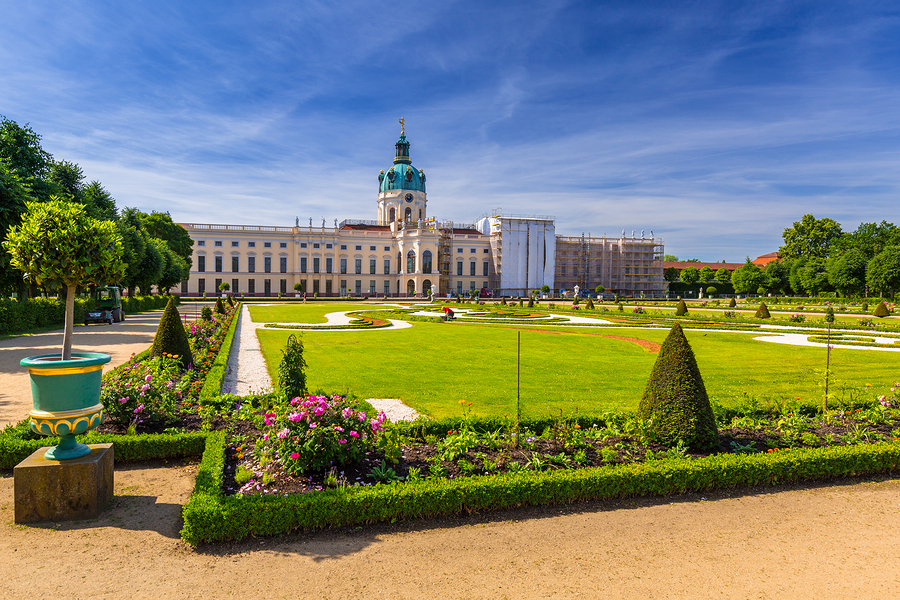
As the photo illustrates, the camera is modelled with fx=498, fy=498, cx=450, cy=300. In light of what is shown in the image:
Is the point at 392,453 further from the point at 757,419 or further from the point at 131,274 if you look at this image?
the point at 131,274

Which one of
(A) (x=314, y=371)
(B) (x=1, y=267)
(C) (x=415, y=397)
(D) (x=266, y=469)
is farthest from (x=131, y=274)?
(D) (x=266, y=469)

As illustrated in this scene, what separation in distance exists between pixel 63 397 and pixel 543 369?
909 cm

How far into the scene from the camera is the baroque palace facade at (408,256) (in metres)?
71.5

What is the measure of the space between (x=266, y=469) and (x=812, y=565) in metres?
4.74

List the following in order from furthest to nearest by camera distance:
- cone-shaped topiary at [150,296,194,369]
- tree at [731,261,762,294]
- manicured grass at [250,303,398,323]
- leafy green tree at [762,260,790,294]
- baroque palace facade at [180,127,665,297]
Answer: baroque palace facade at [180,127,665,297], tree at [731,261,762,294], leafy green tree at [762,260,790,294], manicured grass at [250,303,398,323], cone-shaped topiary at [150,296,194,369]

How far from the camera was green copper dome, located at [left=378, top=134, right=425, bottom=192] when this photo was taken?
81688 mm

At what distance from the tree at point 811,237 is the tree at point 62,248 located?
3218 inches

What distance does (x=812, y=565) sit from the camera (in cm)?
382

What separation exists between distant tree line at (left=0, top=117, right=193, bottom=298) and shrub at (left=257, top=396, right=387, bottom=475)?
2601mm

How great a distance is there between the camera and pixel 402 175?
81.9m

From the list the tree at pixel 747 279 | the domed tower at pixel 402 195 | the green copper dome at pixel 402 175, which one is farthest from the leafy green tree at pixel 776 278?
the green copper dome at pixel 402 175

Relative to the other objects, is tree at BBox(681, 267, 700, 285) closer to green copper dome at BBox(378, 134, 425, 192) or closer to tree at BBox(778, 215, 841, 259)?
tree at BBox(778, 215, 841, 259)

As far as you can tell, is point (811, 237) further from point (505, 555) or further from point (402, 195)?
point (505, 555)

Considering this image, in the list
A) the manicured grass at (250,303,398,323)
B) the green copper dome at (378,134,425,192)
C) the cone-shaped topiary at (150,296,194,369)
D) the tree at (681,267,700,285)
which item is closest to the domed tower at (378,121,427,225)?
the green copper dome at (378,134,425,192)
